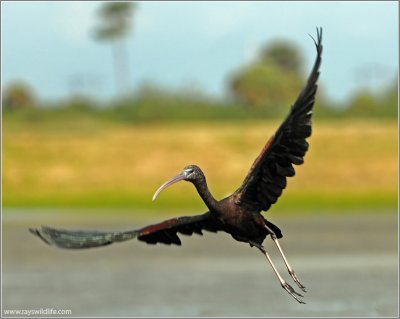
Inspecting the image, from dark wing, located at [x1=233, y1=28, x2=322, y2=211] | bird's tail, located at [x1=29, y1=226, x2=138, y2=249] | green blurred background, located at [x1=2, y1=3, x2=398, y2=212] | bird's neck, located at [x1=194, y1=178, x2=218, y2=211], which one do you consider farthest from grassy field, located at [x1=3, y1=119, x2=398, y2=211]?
bird's neck, located at [x1=194, y1=178, x2=218, y2=211]

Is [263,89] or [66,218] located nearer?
[66,218]

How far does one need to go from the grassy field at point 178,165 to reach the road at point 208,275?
905 cm

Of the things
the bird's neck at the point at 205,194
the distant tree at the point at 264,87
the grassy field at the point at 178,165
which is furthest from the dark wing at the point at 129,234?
the distant tree at the point at 264,87

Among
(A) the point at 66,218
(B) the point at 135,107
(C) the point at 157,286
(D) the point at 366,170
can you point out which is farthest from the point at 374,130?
(C) the point at 157,286

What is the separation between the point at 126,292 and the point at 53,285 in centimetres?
176

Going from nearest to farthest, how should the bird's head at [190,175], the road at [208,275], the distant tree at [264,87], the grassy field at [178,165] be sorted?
the bird's head at [190,175]
the road at [208,275]
the grassy field at [178,165]
the distant tree at [264,87]

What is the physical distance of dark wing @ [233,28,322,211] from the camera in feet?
37.8

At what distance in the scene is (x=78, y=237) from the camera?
12867 millimetres

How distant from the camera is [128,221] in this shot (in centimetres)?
3772

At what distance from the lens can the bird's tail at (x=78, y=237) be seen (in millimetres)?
12641

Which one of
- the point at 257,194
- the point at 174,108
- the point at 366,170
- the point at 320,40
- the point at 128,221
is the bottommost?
the point at 257,194

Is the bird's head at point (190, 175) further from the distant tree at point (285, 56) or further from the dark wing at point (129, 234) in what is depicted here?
the distant tree at point (285, 56)

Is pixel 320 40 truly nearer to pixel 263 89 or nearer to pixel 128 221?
pixel 128 221

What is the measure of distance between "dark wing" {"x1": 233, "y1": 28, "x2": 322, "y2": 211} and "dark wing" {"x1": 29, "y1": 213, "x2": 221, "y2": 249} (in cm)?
45
